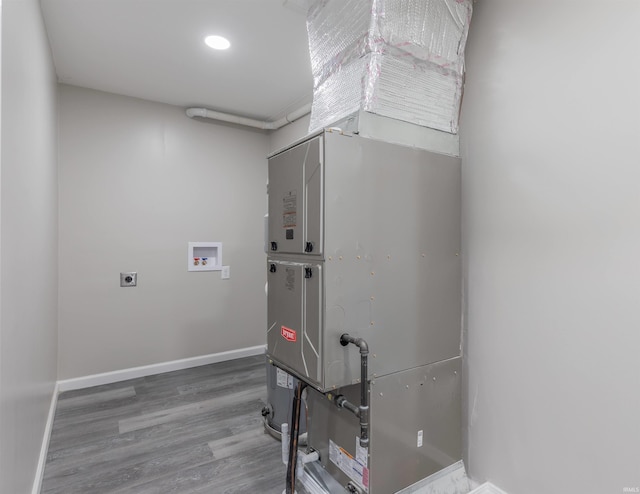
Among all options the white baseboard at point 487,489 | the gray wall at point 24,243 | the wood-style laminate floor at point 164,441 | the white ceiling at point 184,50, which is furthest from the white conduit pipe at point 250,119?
the white baseboard at point 487,489

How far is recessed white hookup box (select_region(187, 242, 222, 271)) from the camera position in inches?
153

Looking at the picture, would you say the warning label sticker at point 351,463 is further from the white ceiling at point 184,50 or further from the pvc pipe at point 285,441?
the white ceiling at point 184,50

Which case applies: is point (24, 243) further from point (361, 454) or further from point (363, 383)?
point (361, 454)

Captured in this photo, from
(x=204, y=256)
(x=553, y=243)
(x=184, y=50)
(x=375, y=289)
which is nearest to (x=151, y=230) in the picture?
(x=204, y=256)

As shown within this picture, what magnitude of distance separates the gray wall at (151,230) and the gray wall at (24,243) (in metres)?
0.81

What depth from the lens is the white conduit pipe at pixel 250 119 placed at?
368 cm

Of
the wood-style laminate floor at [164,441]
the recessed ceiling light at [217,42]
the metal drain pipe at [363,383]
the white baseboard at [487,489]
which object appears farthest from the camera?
the recessed ceiling light at [217,42]

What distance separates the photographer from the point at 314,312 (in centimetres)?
149

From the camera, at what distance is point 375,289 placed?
1.56 meters

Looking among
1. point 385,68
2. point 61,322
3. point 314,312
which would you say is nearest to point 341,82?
point 385,68

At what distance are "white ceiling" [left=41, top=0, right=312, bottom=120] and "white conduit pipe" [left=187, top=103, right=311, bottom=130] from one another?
95 mm

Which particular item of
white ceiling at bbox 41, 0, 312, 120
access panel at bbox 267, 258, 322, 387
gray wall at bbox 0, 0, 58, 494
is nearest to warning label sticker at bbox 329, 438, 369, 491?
access panel at bbox 267, 258, 322, 387

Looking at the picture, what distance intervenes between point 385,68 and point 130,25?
188 cm

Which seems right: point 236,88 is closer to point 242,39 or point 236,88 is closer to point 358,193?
point 242,39
